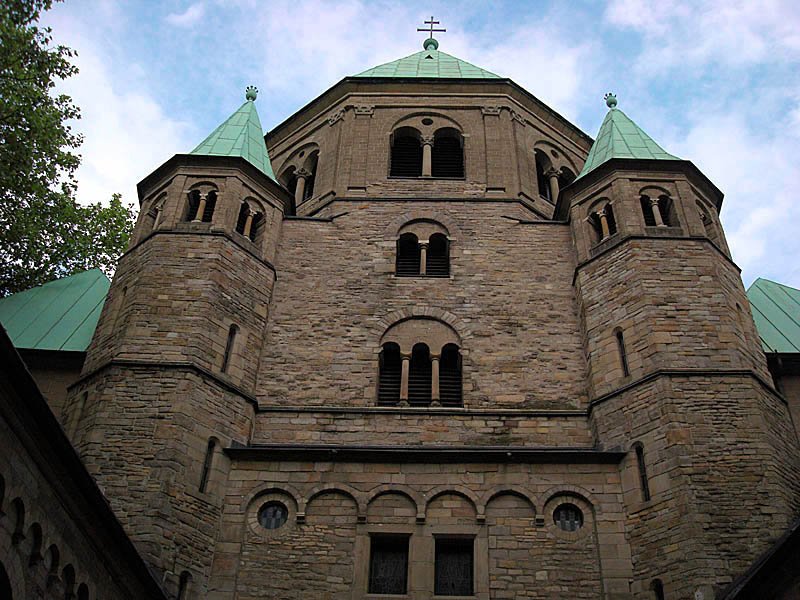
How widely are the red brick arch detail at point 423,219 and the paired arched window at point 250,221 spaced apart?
2.94 metres

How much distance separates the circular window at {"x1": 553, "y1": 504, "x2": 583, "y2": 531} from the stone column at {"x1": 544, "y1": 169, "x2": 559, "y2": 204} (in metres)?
12.3

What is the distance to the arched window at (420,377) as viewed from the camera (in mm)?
19031

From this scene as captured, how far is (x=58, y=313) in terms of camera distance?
21.4 m

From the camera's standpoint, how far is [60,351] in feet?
63.9

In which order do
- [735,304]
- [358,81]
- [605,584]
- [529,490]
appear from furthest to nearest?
[358,81] < [735,304] < [529,490] < [605,584]

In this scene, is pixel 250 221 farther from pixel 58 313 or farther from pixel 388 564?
pixel 388 564

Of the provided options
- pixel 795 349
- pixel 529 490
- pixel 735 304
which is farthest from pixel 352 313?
pixel 795 349

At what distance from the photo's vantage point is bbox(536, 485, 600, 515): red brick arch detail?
16.0m

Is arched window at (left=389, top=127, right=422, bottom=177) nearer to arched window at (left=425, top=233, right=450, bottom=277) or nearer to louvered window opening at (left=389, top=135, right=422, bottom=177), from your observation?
louvered window opening at (left=389, top=135, right=422, bottom=177)

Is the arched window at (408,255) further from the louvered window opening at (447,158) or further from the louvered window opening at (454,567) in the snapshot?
the louvered window opening at (454,567)

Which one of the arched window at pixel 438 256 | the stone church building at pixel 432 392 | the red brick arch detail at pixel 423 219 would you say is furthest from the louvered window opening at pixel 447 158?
the arched window at pixel 438 256

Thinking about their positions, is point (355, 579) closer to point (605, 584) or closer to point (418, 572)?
point (418, 572)

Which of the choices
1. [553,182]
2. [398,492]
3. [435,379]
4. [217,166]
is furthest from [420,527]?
[553,182]

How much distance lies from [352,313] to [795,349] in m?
9.30
